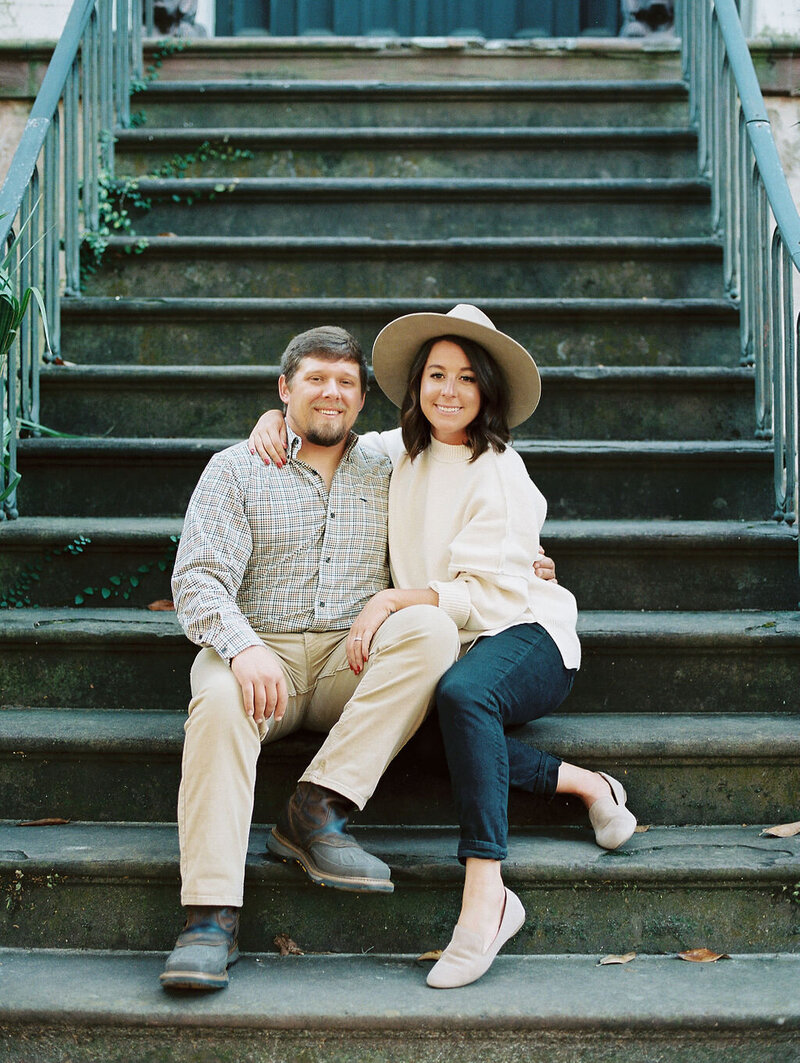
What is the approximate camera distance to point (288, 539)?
219cm

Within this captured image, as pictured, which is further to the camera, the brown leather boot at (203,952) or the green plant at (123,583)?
the green plant at (123,583)

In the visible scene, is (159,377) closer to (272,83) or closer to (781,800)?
(272,83)

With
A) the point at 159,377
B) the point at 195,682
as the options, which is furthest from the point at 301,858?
the point at 159,377

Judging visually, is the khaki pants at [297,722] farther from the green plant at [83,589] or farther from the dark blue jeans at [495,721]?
the green plant at [83,589]

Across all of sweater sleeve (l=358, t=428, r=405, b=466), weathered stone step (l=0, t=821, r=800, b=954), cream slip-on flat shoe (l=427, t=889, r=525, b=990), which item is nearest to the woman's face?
sweater sleeve (l=358, t=428, r=405, b=466)

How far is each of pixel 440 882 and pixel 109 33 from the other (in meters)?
3.30

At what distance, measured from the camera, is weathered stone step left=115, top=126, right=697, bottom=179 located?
3.81 metres

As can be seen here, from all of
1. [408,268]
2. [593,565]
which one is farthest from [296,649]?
[408,268]

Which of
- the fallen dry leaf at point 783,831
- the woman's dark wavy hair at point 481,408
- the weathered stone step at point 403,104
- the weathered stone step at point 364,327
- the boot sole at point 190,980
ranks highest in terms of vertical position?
the weathered stone step at point 403,104

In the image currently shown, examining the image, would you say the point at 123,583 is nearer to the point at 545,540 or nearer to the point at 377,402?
the point at 377,402

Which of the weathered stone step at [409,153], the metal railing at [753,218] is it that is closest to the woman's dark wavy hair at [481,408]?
the metal railing at [753,218]

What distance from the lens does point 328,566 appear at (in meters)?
2.20

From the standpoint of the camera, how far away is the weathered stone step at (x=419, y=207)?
3613mm

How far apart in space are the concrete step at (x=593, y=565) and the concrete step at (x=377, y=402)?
50 cm
